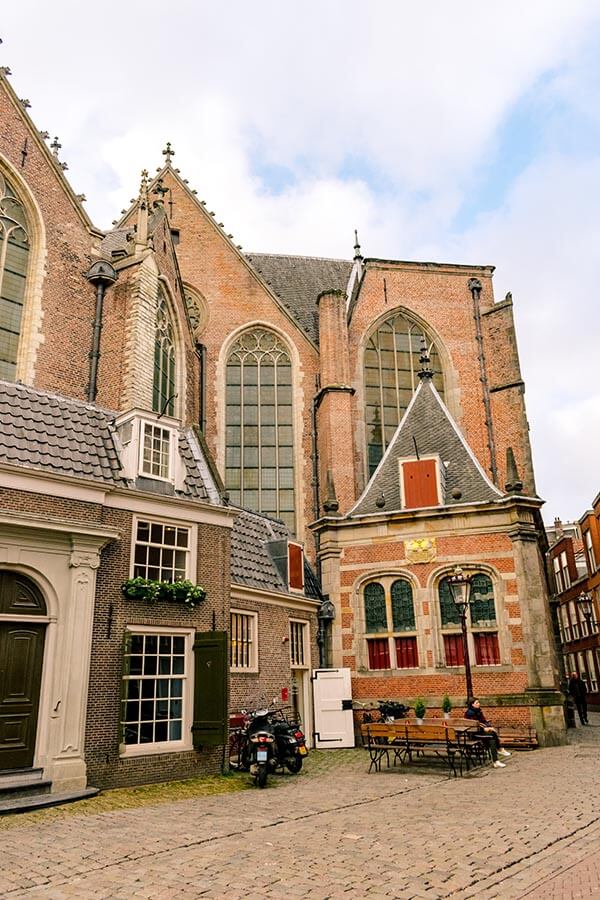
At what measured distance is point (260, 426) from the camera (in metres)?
26.4

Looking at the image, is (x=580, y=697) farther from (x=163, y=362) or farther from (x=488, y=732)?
(x=163, y=362)

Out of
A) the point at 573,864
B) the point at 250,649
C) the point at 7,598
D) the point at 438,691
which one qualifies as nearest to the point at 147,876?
the point at 573,864

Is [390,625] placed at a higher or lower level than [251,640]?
higher

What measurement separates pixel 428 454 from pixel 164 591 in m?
10.0

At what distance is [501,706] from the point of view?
16.3 meters

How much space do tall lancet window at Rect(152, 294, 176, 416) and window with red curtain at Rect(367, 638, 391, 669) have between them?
30.3ft

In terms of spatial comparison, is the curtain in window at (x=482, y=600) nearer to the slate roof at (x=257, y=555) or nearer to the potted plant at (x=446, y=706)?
the potted plant at (x=446, y=706)

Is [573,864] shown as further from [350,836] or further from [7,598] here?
[7,598]

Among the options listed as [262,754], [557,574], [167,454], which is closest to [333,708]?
[262,754]

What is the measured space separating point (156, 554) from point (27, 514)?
262 cm

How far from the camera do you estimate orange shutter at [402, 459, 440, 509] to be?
18.5 meters

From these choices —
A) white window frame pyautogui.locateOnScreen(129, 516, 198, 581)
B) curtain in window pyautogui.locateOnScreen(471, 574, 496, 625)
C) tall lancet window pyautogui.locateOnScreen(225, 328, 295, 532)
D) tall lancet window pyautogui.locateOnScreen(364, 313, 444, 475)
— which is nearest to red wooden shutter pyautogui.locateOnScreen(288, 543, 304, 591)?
curtain in window pyautogui.locateOnScreen(471, 574, 496, 625)

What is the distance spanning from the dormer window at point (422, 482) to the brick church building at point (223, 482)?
0.19 feet

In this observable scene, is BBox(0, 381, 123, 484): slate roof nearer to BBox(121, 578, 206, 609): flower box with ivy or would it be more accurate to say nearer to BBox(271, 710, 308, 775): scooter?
BBox(121, 578, 206, 609): flower box with ivy
